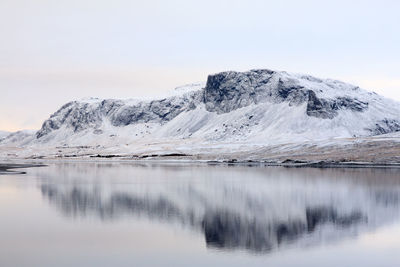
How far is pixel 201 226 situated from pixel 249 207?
1105 centimetres

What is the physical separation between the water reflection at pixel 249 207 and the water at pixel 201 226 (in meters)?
0.09

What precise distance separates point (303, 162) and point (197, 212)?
94611 millimetres

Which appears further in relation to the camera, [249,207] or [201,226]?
[249,207]

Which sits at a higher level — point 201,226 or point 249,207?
point 201,226

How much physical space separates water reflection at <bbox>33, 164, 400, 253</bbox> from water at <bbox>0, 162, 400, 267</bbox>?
3.4 inches

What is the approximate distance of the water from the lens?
94.8 feet

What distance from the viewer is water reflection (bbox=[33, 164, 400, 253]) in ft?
117

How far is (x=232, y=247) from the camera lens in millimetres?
31047

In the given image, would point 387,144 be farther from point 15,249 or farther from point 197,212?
point 15,249

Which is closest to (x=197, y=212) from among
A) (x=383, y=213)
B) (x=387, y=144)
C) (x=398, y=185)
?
(x=383, y=213)

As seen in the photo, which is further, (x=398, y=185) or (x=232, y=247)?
(x=398, y=185)

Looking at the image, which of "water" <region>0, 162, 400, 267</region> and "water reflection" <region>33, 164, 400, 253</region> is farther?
"water reflection" <region>33, 164, 400, 253</region>

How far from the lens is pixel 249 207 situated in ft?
160

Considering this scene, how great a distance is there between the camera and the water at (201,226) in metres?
28.9
